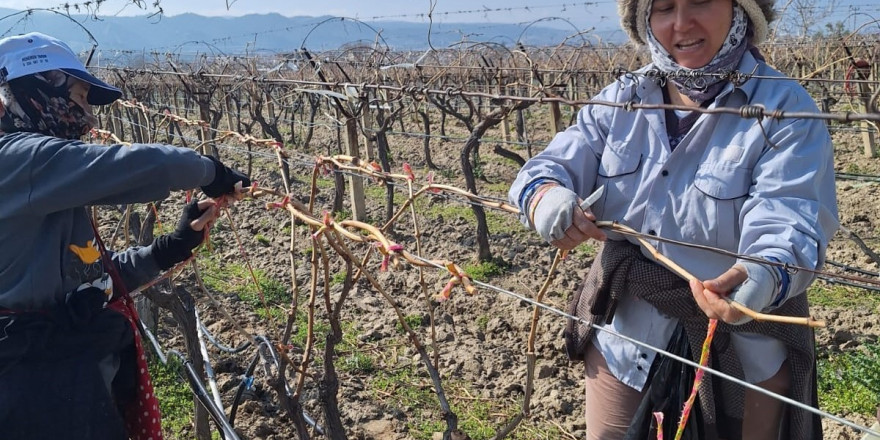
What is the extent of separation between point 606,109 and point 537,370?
2655 mm

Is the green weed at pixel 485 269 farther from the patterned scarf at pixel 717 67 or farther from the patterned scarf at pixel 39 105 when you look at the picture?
the patterned scarf at pixel 717 67

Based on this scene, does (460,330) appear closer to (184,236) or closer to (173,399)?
(173,399)

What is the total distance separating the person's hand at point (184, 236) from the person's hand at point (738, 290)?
1.57m

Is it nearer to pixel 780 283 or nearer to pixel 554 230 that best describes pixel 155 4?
pixel 554 230

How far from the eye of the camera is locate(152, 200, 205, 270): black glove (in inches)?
85.7

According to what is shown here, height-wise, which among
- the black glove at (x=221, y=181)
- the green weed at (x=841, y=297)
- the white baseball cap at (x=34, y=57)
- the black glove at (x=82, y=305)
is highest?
the white baseball cap at (x=34, y=57)

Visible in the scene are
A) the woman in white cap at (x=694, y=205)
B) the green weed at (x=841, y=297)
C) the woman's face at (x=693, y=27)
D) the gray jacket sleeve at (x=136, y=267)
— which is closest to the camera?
the woman in white cap at (x=694, y=205)

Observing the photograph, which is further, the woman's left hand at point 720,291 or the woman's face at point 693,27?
the woman's face at point 693,27

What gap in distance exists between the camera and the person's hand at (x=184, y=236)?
7.14 feet

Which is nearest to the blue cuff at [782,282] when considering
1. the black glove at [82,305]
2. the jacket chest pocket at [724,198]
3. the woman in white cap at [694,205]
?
the woman in white cap at [694,205]

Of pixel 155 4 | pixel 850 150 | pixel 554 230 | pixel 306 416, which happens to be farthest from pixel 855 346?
pixel 850 150

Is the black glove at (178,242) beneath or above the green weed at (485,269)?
above

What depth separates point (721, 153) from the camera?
4.39 feet

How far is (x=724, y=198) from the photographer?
1317 mm
